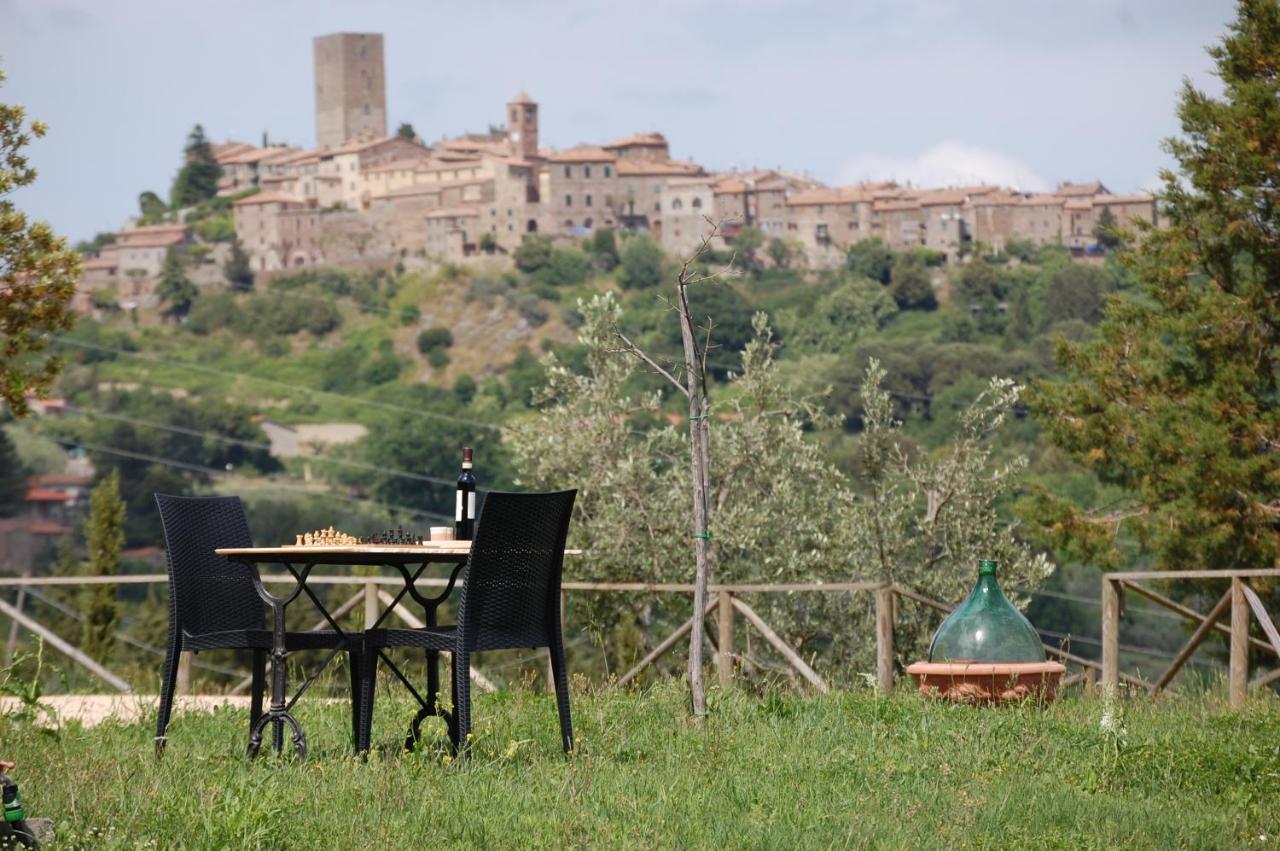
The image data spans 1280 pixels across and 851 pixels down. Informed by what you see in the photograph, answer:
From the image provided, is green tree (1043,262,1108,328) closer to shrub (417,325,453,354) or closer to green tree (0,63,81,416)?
shrub (417,325,453,354)

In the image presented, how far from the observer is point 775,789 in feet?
13.0

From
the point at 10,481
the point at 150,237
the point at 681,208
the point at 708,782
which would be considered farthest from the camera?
the point at 150,237

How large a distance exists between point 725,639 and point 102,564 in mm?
10931

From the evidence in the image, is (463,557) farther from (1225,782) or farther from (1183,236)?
(1183,236)

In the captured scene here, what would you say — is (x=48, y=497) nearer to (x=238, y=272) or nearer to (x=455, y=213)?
(x=238, y=272)

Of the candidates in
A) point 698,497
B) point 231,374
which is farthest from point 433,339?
point 698,497

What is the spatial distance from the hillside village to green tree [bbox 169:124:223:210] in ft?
13.9

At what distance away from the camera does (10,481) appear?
7400 cm

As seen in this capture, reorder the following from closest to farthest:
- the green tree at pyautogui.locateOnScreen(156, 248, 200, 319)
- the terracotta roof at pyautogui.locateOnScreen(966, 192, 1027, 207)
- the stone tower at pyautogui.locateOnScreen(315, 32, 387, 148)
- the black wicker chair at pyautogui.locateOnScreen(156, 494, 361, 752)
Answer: the black wicker chair at pyautogui.locateOnScreen(156, 494, 361, 752), the green tree at pyautogui.locateOnScreen(156, 248, 200, 319), the terracotta roof at pyautogui.locateOnScreen(966, 192, 1027, 207), the stone tower at pyautogui.locateOnScreen(315, 32, 387, 148)

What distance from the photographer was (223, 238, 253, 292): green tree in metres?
108

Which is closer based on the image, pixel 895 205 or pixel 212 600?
pixel 212 600

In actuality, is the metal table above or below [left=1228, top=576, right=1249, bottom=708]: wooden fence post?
above

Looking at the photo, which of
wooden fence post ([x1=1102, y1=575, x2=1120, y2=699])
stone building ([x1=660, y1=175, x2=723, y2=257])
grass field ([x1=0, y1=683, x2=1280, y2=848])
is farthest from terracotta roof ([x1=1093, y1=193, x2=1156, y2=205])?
grass field ([x1=0, y1=683, x2=1280, y2=848])

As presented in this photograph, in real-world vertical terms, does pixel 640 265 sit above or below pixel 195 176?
below
